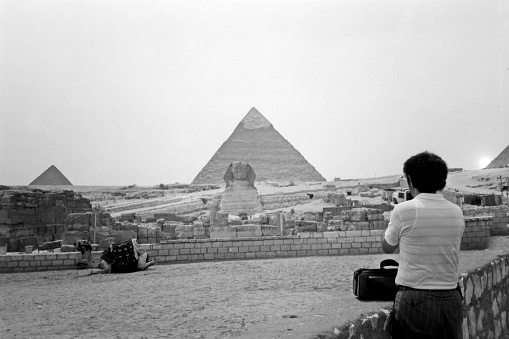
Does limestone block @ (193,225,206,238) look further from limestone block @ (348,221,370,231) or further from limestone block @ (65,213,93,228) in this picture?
limestone block @ (348,221,370,231)

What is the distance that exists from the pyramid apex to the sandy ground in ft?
356

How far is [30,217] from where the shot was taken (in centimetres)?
1292

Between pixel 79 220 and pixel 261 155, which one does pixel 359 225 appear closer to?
pixel 79 220

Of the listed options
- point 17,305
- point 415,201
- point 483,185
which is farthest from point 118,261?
point 483,185

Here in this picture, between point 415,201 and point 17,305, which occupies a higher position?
point 415,201

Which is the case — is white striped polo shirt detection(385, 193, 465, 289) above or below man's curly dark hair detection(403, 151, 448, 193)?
below

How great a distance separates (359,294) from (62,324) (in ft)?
7.35

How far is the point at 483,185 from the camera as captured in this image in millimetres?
46750

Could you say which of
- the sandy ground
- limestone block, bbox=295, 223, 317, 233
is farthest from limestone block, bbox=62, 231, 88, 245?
limestone block, bbox=295, 223, 317, 233

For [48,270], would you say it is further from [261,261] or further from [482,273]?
[482,273]

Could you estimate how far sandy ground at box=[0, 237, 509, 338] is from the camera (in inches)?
133

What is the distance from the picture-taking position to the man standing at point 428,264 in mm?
2871

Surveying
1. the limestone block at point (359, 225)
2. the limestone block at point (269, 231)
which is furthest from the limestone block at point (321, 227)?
the limestone block at point (269, 231)

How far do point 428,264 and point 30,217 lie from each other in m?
11.8
